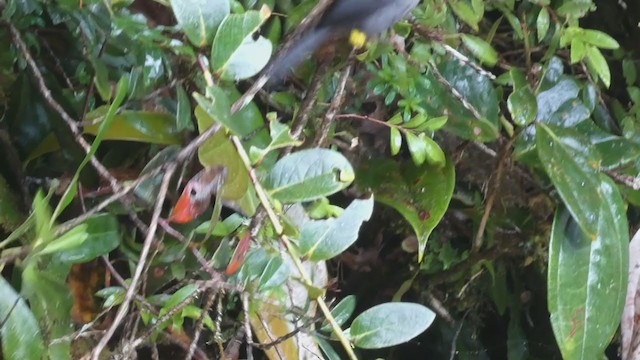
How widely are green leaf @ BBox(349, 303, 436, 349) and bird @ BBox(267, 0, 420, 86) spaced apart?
0.24 m

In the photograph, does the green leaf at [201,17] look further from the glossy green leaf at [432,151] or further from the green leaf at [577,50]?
the green leaf at [577,50]

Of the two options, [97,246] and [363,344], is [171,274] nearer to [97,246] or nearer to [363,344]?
[97,246]

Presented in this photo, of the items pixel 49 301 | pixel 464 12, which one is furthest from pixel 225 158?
pixel 464 12

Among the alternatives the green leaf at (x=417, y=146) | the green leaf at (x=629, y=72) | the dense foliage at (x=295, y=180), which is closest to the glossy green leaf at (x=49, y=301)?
the dense foliage at (x=295, y=180)

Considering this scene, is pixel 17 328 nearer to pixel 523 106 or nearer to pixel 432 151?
pixel 432 151

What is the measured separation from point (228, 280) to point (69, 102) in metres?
0.22

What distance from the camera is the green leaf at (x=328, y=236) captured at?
1.76 feet

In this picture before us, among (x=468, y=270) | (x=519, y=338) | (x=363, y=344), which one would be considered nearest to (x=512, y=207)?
(x=468, y=270)

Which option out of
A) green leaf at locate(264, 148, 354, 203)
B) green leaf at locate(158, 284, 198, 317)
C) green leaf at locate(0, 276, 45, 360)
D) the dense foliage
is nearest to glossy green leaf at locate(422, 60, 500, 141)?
the dense foliage

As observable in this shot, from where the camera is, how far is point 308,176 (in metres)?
0.52

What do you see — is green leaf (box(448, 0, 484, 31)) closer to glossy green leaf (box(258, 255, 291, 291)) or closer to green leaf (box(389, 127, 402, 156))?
green leaf (box(389, 127, 402, 156))

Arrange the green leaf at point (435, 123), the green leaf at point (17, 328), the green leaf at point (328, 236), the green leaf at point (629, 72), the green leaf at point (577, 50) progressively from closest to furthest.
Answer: the green leaf at point (17, 328), the green leaf at point (328, 236), the green leaf at point (435, 123), the green leaf at point (577, 50), the green leaf at point (629, 72)

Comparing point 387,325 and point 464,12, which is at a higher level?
point 464,12

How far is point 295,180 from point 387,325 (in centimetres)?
16
